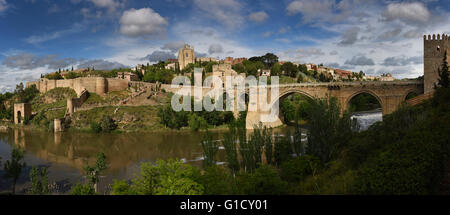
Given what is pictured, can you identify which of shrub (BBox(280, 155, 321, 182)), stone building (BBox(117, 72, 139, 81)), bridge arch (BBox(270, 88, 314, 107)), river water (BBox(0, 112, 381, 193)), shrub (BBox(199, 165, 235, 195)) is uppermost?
stone building (BBox(117, 72, 139, 81))

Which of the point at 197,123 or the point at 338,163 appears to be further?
the point at 197,123

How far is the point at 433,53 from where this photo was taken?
21.0 meters

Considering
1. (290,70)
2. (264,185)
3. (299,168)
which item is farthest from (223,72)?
(264,185)

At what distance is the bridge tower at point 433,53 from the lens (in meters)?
20.6

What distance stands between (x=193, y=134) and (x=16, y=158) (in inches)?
733

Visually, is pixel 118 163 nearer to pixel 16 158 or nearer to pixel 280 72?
pixel 16 158

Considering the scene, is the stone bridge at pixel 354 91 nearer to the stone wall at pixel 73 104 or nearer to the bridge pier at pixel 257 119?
the bridge pier at pixel 257 119

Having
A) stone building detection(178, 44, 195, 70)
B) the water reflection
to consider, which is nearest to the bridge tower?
the water reflection

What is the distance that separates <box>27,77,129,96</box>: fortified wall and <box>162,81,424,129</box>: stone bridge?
22.7m

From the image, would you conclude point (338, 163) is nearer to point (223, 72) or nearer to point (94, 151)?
point (94, 151)

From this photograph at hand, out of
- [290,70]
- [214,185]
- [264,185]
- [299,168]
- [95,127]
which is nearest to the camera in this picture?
[214,185]

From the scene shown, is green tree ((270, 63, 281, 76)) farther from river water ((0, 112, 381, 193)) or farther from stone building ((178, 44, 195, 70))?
river water ((0, 112, 381, 193))

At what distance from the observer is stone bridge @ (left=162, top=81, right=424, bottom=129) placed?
81.3 ft

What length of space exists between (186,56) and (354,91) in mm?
48165
